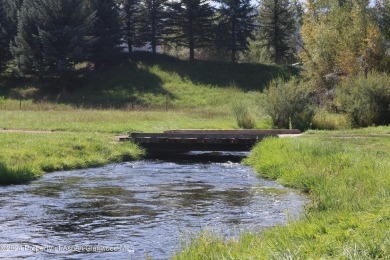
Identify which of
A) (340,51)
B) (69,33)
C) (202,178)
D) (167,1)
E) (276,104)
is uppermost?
(167,1)

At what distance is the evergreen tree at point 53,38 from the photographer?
179 ft

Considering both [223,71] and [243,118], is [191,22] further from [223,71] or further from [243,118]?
[243,118]

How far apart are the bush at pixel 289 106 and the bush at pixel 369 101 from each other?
2001mm

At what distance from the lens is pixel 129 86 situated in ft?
189

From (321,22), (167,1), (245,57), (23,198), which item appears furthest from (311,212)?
(245,57)

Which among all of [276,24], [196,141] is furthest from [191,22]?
[196,141]

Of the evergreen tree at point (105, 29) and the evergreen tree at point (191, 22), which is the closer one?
the evergreen tree at point (105, 29)

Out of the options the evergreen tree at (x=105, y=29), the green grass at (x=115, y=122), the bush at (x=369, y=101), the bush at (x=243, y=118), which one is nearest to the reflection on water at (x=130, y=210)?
the green grass at (x=115, y=122)

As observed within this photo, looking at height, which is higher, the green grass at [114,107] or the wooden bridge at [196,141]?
the green grass at [114,107]

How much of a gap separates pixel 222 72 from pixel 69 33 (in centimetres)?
1666

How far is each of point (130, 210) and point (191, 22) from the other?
53190 millimetres

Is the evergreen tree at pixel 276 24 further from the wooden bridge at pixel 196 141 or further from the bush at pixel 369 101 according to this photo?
the wooden bridge at pixel 196 141

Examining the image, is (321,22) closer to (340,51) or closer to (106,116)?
(340,51)

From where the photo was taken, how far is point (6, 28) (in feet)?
201
